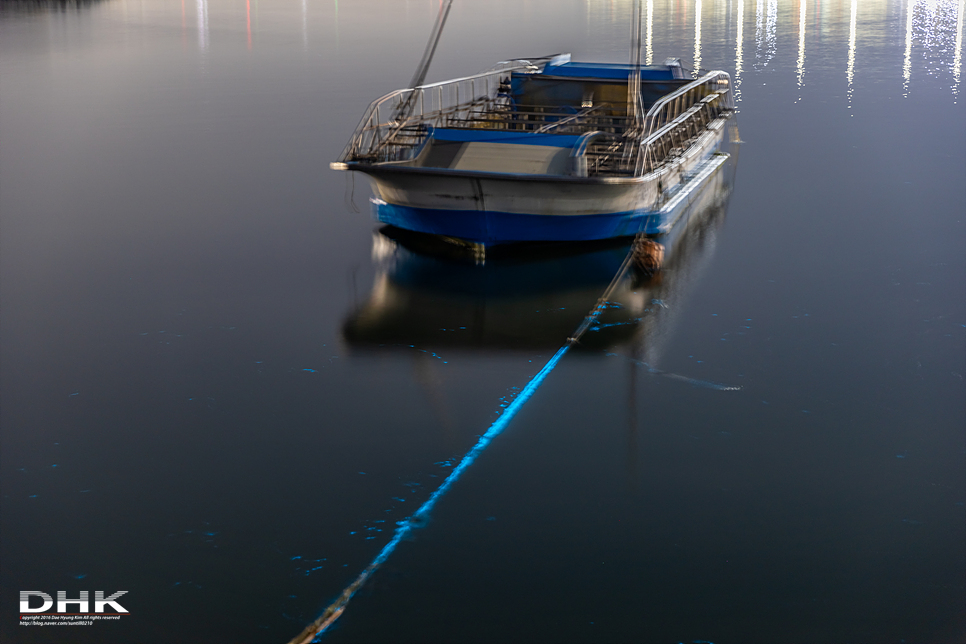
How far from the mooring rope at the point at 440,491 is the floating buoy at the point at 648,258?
136 cm

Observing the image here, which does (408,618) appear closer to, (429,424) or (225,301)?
(429,424)

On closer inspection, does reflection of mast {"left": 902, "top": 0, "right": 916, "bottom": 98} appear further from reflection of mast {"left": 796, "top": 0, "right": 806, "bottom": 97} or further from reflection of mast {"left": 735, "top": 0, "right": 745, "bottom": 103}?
reflection of mast {"left": 735, "top": 0, "right": 745, "bottom": 103}

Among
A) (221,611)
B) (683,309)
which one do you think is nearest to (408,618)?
(221,611)

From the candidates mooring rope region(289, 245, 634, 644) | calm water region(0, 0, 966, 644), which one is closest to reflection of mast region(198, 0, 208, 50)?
calm water region(0, 0, 966, 644)

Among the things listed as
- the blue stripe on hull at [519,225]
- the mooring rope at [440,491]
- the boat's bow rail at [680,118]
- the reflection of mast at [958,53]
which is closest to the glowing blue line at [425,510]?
the mooring rope at [440,491]

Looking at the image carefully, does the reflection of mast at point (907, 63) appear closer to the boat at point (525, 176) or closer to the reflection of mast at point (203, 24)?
the boat at point (525, 176)

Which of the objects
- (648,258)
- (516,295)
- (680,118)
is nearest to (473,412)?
(516,295)

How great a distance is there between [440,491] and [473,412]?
1.63 m

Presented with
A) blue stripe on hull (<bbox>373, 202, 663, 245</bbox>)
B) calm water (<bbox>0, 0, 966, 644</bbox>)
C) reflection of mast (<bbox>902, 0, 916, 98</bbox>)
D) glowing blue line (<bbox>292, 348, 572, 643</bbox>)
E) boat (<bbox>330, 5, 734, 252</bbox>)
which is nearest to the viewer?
glowing blue line (<bbox>292, 348, 572, 643</bbox>)

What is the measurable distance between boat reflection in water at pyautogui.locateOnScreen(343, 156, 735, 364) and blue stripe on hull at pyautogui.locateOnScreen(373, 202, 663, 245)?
29cm

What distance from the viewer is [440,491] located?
823 centimetres

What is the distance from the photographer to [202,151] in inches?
882

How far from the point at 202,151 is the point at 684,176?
11.6 m

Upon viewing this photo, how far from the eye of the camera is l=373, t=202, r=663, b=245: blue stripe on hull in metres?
14.3
